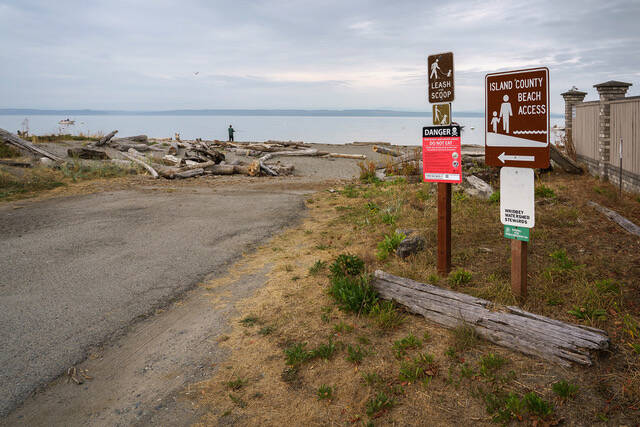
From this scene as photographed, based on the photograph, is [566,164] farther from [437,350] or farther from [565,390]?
[565,390]

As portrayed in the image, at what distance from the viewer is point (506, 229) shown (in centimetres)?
453

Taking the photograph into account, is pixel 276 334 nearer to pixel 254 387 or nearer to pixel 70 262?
pixel 254 387

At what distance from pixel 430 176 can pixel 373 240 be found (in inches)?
86.2

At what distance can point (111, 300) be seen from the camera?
5.54m


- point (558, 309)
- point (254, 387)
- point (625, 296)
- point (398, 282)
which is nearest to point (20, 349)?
point (254, 387)

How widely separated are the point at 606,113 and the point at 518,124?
10203 millimetres

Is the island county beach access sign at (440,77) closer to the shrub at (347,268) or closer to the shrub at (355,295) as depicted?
the shrub at (347,268)

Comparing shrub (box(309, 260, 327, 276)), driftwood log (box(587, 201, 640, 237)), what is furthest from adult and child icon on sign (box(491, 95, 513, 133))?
driftwood log (box(587, 201, 640, 237))

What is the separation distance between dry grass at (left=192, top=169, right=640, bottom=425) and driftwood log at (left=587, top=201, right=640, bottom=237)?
132mm

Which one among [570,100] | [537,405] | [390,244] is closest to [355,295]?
[390,244]

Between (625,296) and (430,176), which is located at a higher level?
(430,176)

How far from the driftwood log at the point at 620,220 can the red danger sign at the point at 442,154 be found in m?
3.64

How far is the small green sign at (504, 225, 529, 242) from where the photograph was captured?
4352mm

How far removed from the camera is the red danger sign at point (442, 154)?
5.19 meters
